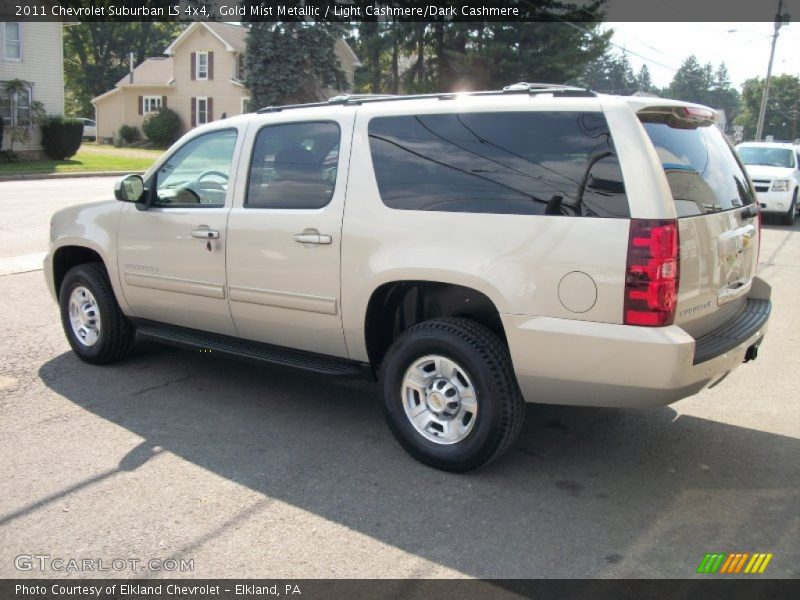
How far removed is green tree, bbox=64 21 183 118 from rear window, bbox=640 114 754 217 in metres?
75.6

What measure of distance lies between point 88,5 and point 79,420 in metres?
49.6

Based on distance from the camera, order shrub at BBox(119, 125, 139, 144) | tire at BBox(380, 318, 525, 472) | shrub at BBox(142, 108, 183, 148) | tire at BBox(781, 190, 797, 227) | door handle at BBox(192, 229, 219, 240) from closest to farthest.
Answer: tire at BBox(380, 318, 525, 472), door handle at BBox(192, 229, 219, 240), tire at BBox(781, 190, 797, 227), shrub at BBox(142, 108, 183, 148), shrub at BBox(119, 125, 139, 144)

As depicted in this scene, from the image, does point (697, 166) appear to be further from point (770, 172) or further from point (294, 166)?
point (770, 172)

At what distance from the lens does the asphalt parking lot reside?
10.9 feet

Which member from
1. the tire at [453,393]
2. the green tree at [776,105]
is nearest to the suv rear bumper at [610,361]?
the tire at [453,393]

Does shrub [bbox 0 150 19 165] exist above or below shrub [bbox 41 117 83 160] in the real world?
below

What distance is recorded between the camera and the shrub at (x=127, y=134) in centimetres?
4944

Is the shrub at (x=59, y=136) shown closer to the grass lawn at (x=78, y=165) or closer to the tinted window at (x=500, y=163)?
the grass lawn at (x=78, y=165)

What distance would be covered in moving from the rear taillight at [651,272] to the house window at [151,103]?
51241 mm

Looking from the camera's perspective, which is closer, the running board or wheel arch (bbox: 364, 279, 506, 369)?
wheel arch (bbox: 364, 279, 506, 369)

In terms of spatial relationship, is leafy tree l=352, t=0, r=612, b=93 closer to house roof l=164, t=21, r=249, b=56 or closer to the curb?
house roof l=164, t=21, r=249, b=56

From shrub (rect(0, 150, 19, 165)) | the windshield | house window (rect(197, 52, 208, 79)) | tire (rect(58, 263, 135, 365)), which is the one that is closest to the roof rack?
tire (rect(58, 263, 135, 365))

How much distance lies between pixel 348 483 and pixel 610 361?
58.2 inches

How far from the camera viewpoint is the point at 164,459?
4246 mm
